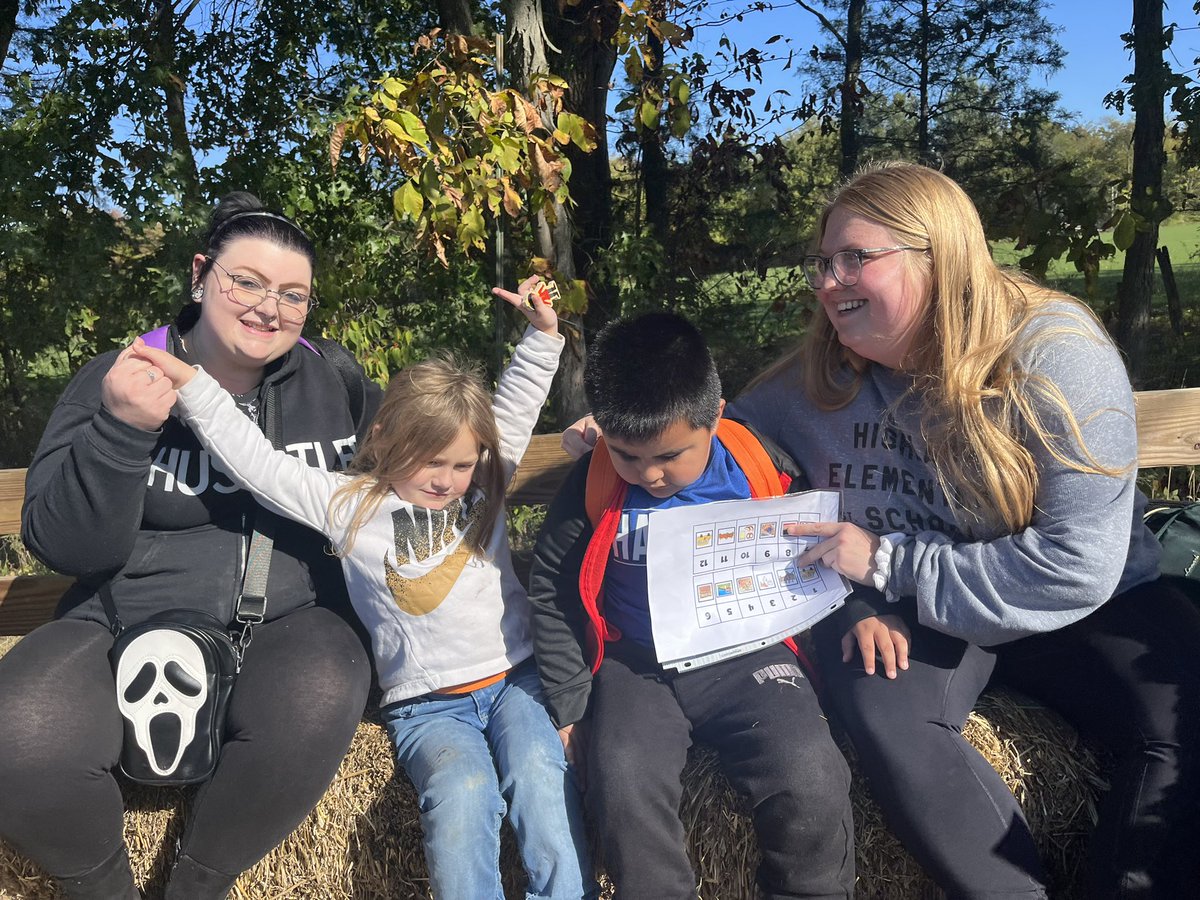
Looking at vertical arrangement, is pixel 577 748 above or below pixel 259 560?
below

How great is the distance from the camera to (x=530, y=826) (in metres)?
2.12

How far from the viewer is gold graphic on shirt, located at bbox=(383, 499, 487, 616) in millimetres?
2361

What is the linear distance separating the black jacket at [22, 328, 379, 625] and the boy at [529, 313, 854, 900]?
25.8 inches

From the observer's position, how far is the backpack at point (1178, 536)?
2.38 m

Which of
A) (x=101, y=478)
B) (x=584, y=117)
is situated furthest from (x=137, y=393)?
(x=584, y=117)

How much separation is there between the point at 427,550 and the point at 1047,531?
142cm

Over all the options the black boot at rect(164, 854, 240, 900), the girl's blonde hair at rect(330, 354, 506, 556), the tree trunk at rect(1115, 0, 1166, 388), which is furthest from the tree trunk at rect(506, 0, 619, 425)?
the tree trunk at rect(1115, 0, 1166, 388)

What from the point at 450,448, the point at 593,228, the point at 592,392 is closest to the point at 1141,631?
the point at 592,392

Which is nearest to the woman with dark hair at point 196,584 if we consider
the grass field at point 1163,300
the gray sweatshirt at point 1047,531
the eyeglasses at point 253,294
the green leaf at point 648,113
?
the eyeglasses at point 253,294

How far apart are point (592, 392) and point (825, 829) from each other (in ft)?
3.55

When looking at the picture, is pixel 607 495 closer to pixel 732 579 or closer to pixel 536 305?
pixel 732 579

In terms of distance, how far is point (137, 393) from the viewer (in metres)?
2.12

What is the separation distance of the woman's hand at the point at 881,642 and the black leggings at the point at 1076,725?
0.10 ft

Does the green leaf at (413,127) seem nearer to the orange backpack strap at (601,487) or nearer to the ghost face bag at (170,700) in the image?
the orange backpack strap at (601,487)
